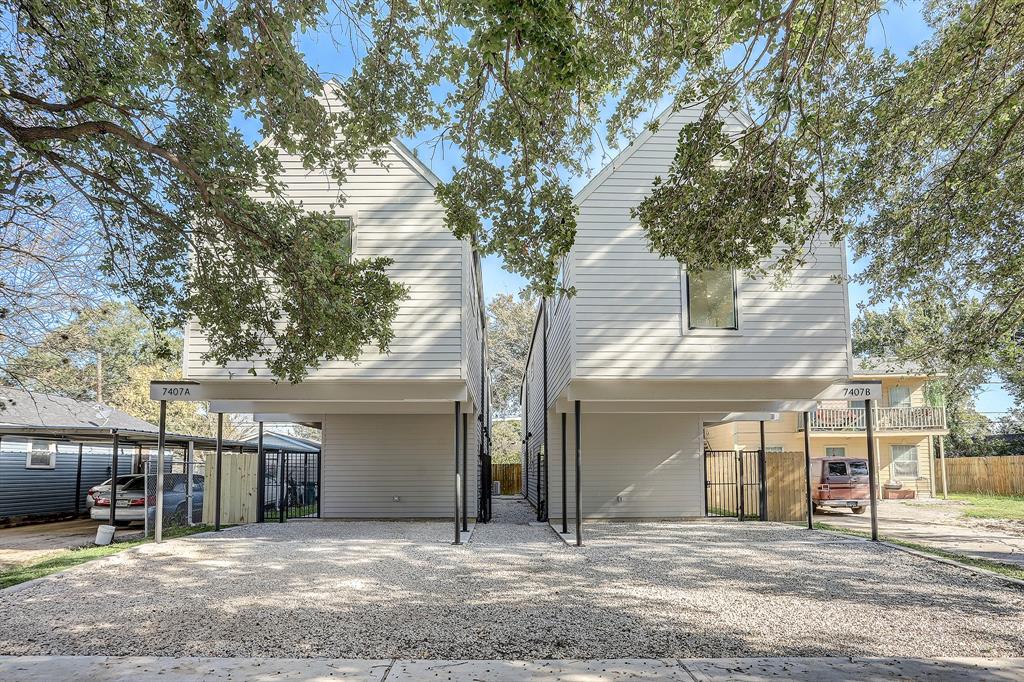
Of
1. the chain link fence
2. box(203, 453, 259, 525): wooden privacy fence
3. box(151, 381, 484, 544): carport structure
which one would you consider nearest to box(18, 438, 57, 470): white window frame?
the chain link fence

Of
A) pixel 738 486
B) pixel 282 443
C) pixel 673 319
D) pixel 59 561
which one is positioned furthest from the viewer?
pixel 282 443

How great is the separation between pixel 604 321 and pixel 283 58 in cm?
723

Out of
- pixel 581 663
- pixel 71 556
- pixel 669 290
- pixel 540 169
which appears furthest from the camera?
pixel 669 290

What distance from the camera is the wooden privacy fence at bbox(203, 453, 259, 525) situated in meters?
16.6

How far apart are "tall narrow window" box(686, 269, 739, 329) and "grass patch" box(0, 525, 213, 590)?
10345 mm

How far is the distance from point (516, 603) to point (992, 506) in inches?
866

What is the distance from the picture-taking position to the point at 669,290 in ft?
40.5

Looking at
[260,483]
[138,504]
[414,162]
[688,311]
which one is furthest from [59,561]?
[688,311]

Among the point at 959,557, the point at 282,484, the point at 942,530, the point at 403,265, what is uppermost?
the point at 403,265

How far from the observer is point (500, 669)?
5.46 m

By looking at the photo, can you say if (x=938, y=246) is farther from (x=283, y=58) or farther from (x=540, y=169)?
(x=283, y=58)

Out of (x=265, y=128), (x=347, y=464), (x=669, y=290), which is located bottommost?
(x=347, y=464)

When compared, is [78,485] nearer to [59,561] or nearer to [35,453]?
[35,453]

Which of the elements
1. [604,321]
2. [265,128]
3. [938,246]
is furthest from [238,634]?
[938,246]
